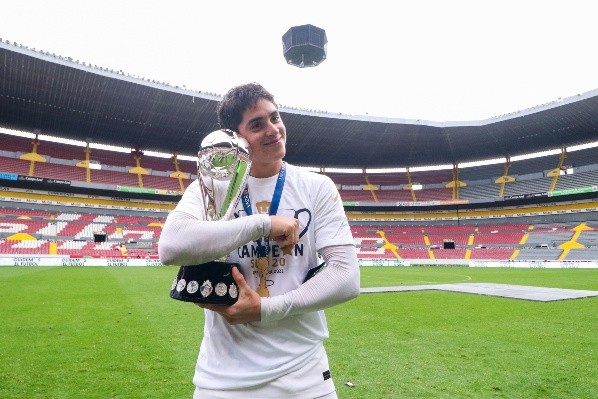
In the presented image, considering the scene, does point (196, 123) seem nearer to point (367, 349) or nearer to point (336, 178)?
point (336, 178)

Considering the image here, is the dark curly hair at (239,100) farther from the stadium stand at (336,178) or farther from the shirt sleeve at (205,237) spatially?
the stadium stand at (336,178)

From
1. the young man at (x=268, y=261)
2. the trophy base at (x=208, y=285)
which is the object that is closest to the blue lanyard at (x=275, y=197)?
the young man at (x=268, y=261)

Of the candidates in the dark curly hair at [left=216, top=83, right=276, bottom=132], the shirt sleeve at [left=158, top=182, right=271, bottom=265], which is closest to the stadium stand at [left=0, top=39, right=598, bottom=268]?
the dark curly hair at [left=216, top=83, right=276, bottom=132]

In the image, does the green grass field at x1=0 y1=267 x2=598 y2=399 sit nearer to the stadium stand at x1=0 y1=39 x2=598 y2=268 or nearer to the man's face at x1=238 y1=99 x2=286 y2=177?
the man's face at x1=238 y1=99 x2=286 y2=177

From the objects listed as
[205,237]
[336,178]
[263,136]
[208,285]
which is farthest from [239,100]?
[336,178]

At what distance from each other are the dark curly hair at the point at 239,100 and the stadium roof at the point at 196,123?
94.4 ft

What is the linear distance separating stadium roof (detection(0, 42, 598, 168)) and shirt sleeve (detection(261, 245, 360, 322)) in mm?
29372

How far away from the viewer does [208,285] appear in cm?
145

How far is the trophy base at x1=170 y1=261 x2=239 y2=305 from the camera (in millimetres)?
1437

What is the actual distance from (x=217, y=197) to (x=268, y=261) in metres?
0.33

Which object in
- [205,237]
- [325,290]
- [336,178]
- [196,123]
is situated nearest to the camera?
[205,237]

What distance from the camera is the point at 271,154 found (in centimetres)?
180

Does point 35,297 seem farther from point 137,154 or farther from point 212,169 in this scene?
point 137,154

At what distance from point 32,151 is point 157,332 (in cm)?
3743
